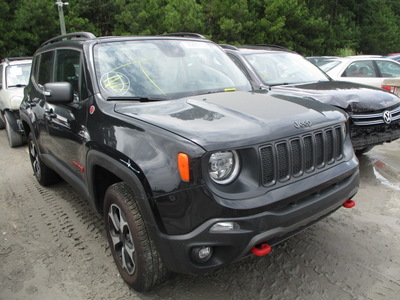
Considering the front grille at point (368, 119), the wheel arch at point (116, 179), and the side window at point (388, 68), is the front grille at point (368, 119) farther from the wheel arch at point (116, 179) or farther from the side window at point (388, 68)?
the side window at point (388, 68)

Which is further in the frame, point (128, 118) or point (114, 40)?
point (114, 40)

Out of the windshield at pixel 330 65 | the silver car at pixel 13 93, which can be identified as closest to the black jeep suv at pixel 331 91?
the windshield at pixel 330 65

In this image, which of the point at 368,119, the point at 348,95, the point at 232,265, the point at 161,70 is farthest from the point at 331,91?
the point at 232,265

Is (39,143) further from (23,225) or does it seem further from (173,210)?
(173,210)

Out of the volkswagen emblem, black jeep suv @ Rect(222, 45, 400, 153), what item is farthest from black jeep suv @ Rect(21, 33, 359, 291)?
the volkswagen emblem

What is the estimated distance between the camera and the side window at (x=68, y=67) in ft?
10.8

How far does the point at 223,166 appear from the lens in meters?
2.20

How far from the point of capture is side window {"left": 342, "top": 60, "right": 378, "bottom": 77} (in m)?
8.33

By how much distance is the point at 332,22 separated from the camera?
43906 mm

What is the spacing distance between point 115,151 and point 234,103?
0.97m

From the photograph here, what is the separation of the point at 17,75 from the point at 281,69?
19.5 feet

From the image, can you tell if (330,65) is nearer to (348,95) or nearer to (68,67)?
(348,95)

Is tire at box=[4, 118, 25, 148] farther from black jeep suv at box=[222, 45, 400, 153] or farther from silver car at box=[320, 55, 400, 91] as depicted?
silver car at box=[320, 55, 400, 91]

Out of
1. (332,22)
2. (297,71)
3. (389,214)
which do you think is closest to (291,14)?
(332,22)
